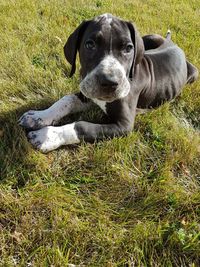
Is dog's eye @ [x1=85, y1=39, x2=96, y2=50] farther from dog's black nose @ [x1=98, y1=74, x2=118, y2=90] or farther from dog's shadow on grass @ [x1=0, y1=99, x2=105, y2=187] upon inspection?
dog's shadow on grass @ [x1=0, y1=99, x2=105, y2=187]

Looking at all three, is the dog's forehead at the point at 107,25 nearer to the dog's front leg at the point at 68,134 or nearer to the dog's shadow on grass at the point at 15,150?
the dog's front leg at the point at 68,134

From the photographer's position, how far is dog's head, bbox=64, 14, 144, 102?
365 cm

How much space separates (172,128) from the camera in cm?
447

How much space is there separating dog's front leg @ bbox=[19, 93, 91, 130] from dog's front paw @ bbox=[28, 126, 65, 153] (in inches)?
8.7

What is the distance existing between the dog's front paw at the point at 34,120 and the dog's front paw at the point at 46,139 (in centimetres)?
19

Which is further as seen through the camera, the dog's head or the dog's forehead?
the dog's forehead

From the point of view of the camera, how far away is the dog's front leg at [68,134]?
385 centimetres

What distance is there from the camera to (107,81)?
358cm

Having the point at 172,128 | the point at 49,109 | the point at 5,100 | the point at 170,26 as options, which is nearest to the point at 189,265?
the point at 172,128

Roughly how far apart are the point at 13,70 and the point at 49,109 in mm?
1177

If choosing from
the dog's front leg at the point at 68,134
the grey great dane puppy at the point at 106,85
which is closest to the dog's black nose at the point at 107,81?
the grey great dane puppy at the point at 106,85

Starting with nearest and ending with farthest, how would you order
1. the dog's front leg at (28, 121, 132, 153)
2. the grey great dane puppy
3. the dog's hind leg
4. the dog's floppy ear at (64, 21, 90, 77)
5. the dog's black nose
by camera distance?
the dog's black nose
the grey great dane puppy
the dog's front leg at (28, 121, 132, 153)
the dog's floppy ear at (64, 21, 90, 77)
the dog's hind leg

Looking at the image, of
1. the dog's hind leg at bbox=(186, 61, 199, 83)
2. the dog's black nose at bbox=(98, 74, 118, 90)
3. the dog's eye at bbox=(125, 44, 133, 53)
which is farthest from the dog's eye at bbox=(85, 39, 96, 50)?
the dog's hind leg at bbox=(186, 61, 199, 83)

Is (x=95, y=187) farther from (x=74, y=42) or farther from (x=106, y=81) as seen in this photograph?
(x=74, y=42)
